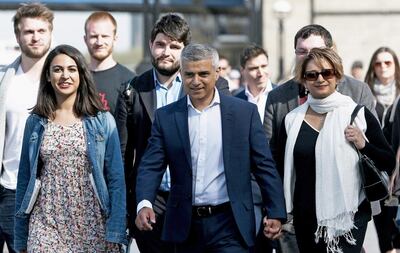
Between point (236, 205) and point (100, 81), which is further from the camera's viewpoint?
point (100, 81)

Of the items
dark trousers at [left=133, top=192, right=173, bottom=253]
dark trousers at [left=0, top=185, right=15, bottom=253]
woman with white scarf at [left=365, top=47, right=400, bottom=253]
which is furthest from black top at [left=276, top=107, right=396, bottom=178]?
woman with white scarf at [left=365, top=47, right=400, bottom=253]

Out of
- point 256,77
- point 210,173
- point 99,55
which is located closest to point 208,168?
point 210,173

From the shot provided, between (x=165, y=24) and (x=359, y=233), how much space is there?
1.96 m

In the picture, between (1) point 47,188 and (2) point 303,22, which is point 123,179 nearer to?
(1) point 47,188

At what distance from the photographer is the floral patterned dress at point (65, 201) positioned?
7.32 m

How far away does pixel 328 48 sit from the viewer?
7539mm

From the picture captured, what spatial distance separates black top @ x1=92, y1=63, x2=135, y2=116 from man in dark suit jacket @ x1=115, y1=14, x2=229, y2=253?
78cm

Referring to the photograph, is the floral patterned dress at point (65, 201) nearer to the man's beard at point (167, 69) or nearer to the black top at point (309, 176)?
the man's beard at point (167, 69)

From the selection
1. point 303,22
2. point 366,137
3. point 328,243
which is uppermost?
point 303,22

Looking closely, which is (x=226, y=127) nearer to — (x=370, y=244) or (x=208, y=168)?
(x=208, y=168)

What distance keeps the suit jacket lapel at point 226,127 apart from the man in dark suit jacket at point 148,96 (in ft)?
3.09

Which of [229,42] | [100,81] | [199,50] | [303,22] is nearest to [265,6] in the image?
[303,22]

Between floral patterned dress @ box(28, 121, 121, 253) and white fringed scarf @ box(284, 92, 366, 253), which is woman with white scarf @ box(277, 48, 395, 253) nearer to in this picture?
white fringed scarf @ box(284, 92, 366, 253)

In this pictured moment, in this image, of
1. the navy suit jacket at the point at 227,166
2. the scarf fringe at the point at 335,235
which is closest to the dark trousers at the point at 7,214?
the navy suit jacket at the point at 227,166
